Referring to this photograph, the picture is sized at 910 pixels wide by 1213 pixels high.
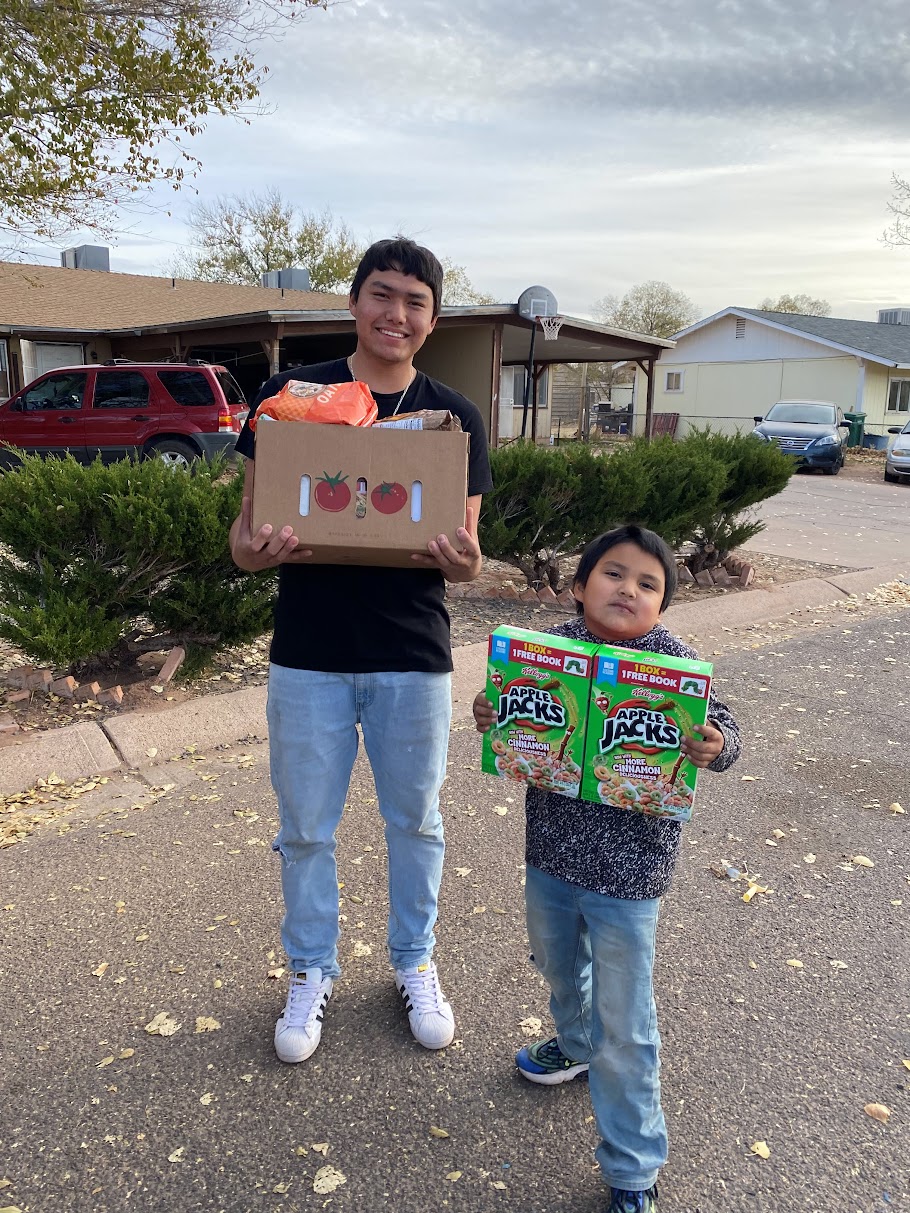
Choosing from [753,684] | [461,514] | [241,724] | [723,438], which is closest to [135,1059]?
[461,514]

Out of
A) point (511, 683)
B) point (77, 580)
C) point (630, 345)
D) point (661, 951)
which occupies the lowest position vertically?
point (661, 951)

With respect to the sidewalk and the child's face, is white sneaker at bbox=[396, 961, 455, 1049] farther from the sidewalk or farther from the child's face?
the sidewalk

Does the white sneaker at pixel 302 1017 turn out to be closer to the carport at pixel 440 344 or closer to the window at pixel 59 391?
the window at pixel 59 391

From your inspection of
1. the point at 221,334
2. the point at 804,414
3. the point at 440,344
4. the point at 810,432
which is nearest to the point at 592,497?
the point at 221,334

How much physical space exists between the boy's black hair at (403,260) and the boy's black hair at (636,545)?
81cm

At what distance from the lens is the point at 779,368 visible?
33.3 meters

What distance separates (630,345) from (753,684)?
18.1 meters

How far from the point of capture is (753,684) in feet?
18.6

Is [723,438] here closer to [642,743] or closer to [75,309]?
[642,743]

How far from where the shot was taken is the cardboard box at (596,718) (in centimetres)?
180

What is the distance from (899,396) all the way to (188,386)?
27.4m

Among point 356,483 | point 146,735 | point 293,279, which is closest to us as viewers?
point 356,483

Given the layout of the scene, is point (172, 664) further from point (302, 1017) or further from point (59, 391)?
point (59, 391)

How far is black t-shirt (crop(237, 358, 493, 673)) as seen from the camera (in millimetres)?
2234
